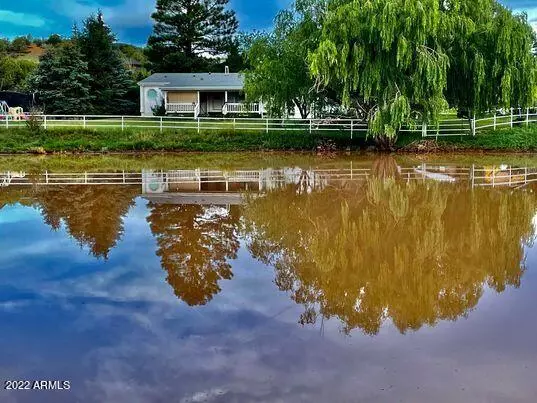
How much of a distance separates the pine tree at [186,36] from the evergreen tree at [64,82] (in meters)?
14.0

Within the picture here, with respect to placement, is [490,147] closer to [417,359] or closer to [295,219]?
[295,219]

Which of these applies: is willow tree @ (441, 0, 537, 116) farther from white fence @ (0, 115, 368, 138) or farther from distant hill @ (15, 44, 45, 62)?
distant hill @ (15, 44, 45, 62)

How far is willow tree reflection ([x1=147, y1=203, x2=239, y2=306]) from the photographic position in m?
6.49

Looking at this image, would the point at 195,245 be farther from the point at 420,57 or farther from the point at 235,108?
the point at 235,108

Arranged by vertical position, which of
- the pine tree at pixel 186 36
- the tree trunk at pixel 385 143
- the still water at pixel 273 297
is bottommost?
the still water at pixel 273 297

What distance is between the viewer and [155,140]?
2553cm

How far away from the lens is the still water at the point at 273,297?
13.8 ft

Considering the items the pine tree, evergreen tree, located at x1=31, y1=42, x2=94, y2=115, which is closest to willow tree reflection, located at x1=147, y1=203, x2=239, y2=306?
evergreen tree, located at x1=31, y1=42, x2=94, y2=115

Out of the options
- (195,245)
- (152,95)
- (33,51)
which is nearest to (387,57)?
(195,245)

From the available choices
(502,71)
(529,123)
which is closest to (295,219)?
(502,71)

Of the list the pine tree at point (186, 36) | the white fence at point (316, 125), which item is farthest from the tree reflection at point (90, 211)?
the pine tree at point (186, 36)

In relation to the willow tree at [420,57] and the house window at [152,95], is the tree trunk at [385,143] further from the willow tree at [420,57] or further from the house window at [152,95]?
the house window at [152,95]

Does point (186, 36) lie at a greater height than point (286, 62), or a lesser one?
greater

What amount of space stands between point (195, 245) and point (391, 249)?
110 inches
